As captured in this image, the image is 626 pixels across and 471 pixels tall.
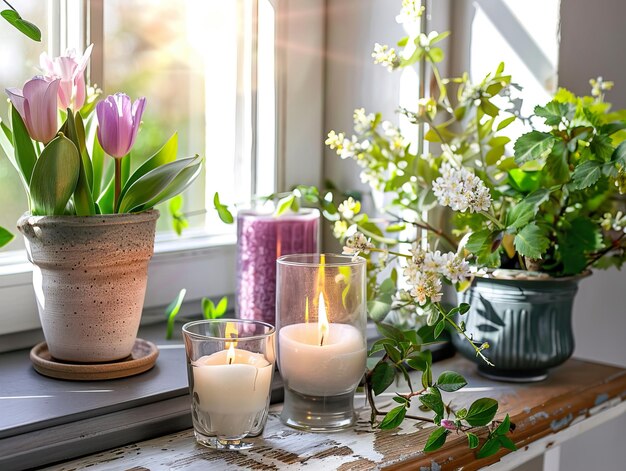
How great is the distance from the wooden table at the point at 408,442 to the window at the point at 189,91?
315mm

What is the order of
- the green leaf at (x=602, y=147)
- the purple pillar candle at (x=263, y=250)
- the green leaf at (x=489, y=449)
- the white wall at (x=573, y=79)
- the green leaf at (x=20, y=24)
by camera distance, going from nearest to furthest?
the green leaf at (x=20, y=24) → the green leaf at (x=489, y=449) → the green leaf at (x=602, y=147) → the purple pillar candle at (x=263, y=250) → the white wall at (x=573, y=79)

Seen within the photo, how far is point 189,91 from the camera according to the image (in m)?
1.17

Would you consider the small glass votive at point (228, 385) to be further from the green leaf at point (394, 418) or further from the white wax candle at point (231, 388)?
the green leaf at point (394, 418)

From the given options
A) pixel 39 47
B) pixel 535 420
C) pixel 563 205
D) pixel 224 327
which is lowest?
pixel 535 420

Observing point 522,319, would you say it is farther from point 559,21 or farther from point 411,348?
point 559,21

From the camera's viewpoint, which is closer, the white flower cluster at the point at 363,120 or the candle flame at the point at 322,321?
the candle flame at the point at 322,321

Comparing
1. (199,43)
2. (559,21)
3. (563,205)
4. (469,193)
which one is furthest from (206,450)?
(559,21)

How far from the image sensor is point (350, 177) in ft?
4.20

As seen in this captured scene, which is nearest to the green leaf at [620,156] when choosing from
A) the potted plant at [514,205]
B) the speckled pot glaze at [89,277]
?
the potted plant at [514,205]

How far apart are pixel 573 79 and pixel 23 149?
0.81 meters

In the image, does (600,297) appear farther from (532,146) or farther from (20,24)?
Result: (20,24)

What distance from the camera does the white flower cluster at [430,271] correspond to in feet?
2.77

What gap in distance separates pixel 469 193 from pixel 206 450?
1.19 feet

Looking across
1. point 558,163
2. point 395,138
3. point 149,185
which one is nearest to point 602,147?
point 558,163
